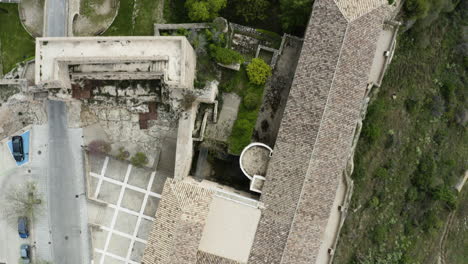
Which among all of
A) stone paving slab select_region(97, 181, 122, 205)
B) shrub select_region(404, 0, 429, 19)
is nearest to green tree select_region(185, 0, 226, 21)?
stone paving slab select_region(97, 181, 122, 205)

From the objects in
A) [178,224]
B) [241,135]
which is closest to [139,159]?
[178,224]

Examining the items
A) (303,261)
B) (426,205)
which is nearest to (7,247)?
(303,261)

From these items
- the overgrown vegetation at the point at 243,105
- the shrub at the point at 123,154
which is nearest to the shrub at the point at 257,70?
the overgrown vegetation at the point at 243,105

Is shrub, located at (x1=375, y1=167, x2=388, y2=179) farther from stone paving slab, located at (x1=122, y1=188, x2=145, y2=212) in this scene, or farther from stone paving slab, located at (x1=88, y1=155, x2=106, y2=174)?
stone paving slab, located at (x1=88, y1=155, x2=106, y2=174)

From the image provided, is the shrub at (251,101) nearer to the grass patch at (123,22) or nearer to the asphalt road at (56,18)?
the grass patch at (123,22)

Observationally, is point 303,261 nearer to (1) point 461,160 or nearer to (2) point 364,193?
(2) point 364,193
